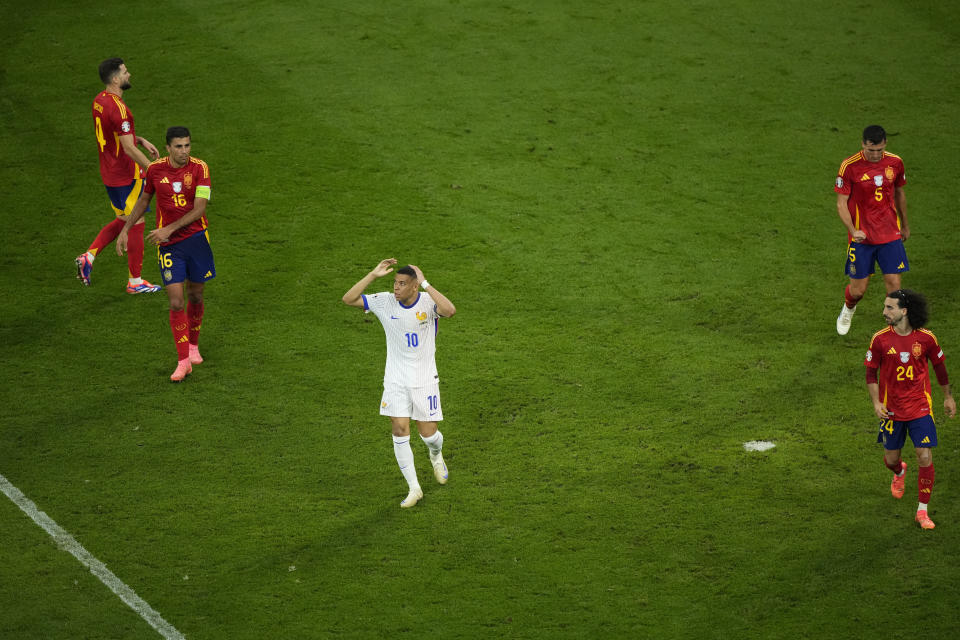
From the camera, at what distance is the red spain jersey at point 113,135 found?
446 inches

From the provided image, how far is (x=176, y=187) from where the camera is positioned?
10367mm

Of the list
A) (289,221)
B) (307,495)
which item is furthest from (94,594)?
(289,221)

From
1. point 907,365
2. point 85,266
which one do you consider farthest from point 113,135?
point 907,365

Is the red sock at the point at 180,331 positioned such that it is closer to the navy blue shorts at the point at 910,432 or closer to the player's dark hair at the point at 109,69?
the player's dark hair at the point at 109,69

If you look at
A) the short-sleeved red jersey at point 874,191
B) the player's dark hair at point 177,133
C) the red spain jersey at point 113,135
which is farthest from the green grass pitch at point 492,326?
the player's dark hair at point 177,133

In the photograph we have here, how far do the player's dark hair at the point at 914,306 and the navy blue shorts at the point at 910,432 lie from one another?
75 centimetres

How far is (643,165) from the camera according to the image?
14.8m

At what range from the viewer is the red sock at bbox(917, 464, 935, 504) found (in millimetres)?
8094

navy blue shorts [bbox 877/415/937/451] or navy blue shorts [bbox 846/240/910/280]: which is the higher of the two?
navy blue shorts [bbox 846/240/910/280]

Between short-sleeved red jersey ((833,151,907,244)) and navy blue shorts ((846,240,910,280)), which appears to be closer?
short-sleeved red jersey ((833,151,907,244))

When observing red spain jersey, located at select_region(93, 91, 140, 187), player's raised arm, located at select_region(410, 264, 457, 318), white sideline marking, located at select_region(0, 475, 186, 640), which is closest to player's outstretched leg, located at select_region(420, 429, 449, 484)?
player's raised arm, located at select_region(410, 264, 457, 318)

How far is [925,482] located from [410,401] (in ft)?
13.6

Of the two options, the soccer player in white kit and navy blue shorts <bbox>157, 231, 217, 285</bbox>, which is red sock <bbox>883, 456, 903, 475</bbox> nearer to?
the soccer player in white kit

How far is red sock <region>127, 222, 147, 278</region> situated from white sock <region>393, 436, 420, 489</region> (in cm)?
488
